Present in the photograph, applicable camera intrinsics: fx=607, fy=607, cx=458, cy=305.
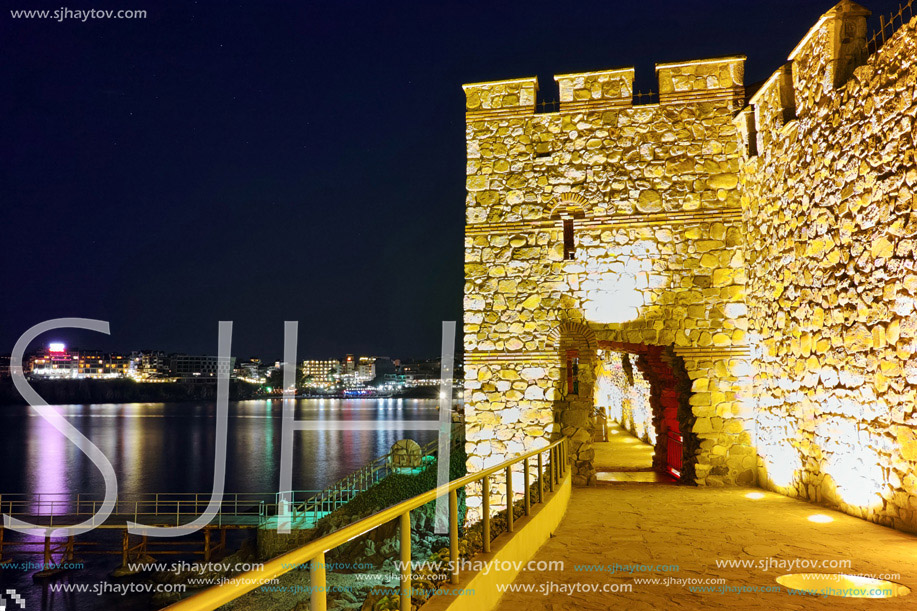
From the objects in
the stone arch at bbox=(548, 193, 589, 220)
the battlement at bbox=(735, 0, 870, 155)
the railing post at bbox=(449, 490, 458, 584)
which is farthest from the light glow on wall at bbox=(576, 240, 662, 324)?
Answer: the railing post at bbox=(449, 490, 458, 584)

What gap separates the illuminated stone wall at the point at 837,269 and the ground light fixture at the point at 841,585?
61.4 inches

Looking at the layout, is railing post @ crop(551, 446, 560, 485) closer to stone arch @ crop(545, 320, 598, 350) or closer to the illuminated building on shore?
stone arch @ crop(545, 320, 598, 350)

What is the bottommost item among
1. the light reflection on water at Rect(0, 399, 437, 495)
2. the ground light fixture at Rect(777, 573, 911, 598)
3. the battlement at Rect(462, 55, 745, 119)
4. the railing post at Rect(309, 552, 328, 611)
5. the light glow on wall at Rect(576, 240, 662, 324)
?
the light reflection on water at Rect(0, 399, 437, 495)

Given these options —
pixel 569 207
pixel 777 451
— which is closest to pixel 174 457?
pixel 569 207

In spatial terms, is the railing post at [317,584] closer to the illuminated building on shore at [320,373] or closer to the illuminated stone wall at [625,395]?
the illuminated stone wall at [625,395]

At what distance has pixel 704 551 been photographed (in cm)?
467

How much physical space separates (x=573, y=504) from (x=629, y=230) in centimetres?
390

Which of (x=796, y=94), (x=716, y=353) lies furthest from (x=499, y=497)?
(x=796, y=94)

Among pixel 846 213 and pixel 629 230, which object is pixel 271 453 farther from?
pixel 846 213

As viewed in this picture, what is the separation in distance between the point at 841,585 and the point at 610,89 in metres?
6.98

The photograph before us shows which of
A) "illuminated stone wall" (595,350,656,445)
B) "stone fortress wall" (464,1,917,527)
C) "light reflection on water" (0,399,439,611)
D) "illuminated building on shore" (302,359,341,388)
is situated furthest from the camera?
"illuminated building on shore" (302,359,341,388)

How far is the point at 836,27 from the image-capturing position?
6117 millimetres

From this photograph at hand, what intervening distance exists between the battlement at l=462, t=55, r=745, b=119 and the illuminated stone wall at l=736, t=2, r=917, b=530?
0.74 metres

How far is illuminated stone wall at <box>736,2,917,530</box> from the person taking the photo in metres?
5.00
